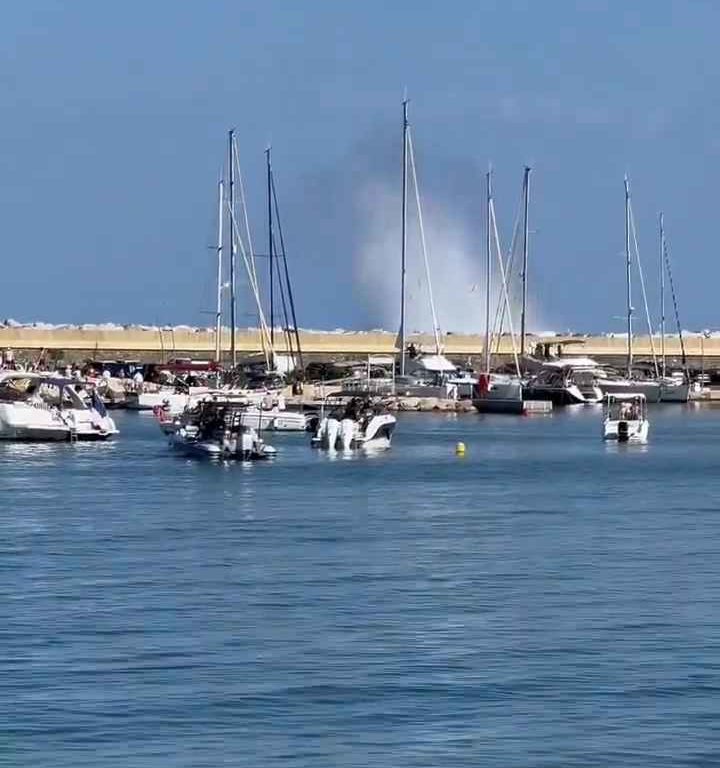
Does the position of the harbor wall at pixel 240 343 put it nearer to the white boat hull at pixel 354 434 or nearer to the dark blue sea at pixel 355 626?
the white boat hull at pixel 354 434

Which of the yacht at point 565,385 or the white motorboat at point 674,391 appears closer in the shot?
the yacht at point 565,385

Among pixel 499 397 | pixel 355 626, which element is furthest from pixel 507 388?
pixel 355 626

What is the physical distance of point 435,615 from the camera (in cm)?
2881

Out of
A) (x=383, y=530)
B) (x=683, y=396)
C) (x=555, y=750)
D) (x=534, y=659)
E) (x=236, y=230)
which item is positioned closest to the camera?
(x=555, y=750)

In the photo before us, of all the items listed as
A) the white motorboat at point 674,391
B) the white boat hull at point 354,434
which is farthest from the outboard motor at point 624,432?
the white motorboat at point 674,391

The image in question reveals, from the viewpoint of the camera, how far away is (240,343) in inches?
5595

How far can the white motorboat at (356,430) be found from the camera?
67.8 metres

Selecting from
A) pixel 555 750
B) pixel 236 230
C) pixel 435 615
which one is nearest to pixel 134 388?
pixel 236 230

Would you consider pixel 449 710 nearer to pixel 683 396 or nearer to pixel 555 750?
pixel 555 750

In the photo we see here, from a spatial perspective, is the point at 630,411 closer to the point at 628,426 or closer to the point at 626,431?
the point at 628,426

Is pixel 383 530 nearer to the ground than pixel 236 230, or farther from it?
nearer to the ground

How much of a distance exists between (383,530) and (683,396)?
82.6m

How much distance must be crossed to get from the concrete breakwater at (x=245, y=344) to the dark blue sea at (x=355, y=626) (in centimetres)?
9077

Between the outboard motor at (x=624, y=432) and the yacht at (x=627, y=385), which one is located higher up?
the yacht at (x=627, y=385)
